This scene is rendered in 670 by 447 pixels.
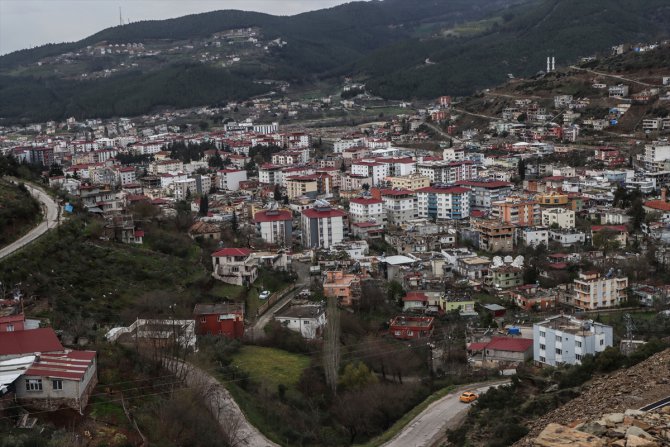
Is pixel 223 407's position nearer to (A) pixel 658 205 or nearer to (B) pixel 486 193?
(A) pixel 658 205

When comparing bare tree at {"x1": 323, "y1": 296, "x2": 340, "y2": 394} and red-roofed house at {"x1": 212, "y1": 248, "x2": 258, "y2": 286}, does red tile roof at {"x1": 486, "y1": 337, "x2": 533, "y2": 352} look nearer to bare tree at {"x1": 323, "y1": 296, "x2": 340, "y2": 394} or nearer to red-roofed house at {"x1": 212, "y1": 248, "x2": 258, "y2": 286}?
bare tree at {"x1": 323, "y1": 296, "x2": 340, "y2": 394}

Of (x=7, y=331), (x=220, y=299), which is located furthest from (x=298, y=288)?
(x=7, y=331)

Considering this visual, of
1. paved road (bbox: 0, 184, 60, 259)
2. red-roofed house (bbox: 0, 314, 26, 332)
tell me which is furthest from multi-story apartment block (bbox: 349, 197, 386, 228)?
red-roofed house (bbox: 0, 314, 26, 332)

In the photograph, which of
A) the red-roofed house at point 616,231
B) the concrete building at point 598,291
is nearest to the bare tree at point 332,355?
the concrete building at point 598,291

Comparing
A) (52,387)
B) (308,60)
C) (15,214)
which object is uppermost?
(308,60)

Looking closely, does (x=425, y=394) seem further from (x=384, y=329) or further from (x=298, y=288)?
(x=298, y=288)

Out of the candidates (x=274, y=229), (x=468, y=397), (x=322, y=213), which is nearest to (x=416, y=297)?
(x=468, y=397)
